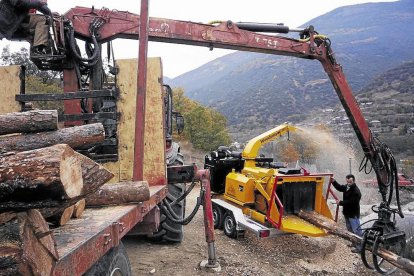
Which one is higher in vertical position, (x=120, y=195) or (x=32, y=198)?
(x=32, y=198)

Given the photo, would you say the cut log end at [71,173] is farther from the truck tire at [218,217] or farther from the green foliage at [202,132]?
the green foliage at [202,132]

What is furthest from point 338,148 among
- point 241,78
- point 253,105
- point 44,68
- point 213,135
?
point 241,78

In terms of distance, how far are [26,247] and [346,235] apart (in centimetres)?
546

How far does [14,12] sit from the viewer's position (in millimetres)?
4984

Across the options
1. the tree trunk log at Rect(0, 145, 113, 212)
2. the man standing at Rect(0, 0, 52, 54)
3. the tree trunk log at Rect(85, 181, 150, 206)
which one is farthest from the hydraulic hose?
the tree trunk log at Rect(0, 145, 113, 212)

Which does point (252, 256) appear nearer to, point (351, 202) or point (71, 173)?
point (351, 202)

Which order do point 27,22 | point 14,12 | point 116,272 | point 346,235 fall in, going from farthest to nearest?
point 346,235, point 27,22, point 14,12, point 116,272

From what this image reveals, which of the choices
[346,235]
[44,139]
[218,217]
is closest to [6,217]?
[44,139]

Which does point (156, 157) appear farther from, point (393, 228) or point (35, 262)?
point (393, 228)

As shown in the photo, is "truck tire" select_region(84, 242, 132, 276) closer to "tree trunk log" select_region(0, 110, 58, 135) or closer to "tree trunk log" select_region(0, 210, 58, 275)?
"tree trunk log" select_region(0, 210, 58, 275)

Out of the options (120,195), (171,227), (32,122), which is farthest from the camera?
(171,227)

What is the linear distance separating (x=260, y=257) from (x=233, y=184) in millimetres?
1913

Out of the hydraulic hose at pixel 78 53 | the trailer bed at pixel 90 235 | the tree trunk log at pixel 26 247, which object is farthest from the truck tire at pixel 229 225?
the tree trunk log at pixel 26 247

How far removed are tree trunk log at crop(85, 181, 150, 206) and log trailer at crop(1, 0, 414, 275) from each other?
3.2 inches
